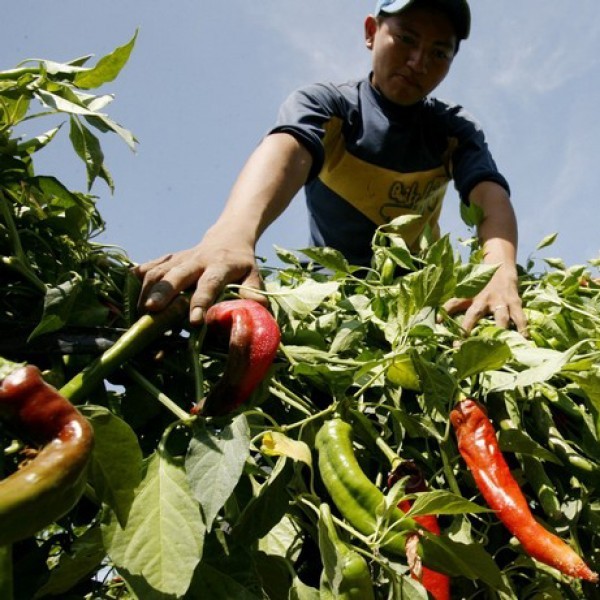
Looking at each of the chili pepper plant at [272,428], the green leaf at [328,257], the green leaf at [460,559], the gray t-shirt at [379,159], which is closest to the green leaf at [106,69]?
the chili pepper plant at [272,428]

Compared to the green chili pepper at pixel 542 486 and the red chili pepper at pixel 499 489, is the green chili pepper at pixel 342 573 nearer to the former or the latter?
the red chili pepper at pixel 499 489

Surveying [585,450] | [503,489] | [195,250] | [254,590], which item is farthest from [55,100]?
[585,450]

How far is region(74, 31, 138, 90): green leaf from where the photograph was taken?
3.89 ft

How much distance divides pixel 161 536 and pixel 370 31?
9.28 feet

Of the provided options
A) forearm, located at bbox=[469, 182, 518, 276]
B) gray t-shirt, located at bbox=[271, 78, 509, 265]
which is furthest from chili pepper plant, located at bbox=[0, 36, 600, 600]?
gray t-shirt, located at bbox=[271, 78, 509, 265]

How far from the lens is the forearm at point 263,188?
148 centimetres

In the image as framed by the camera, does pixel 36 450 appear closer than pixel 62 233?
Yes

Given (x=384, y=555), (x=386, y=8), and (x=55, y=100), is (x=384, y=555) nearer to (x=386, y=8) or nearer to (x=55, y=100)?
(x=55, y=100)

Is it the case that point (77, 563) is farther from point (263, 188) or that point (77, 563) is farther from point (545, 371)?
point (263, 188)

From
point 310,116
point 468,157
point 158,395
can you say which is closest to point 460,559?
point 158,395

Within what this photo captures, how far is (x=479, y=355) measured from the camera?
3.35 feet

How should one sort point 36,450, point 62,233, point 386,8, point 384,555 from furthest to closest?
point 386,8, point 62,233, point 384,555, point 36,450

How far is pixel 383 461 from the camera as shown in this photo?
1143mm

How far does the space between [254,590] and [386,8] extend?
2.33 m
